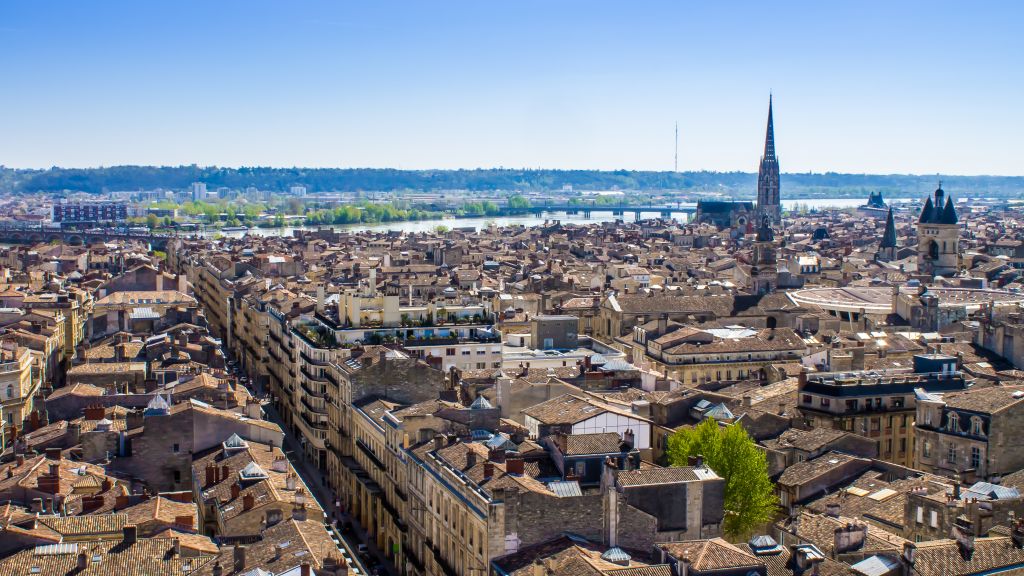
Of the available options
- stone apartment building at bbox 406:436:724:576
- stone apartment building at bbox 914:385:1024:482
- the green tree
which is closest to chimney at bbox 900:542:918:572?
stone apartment building at bbox 406:436:724:576

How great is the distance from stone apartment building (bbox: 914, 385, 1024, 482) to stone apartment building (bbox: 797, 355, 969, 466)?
3595mm

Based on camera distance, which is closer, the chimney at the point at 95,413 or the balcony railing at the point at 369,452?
the balcony railing at the point at 369,452

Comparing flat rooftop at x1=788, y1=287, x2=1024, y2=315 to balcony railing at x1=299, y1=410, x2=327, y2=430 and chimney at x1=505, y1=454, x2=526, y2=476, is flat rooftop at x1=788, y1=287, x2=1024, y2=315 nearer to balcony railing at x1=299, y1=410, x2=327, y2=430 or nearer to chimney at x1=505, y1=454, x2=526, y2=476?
balcony railing at x1=299, y1=410, x2=327, y2=430

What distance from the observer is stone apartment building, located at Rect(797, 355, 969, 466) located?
189 ft

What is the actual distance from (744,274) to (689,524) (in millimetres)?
99190

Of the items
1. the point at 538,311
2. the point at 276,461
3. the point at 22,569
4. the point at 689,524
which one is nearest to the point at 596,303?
the point at 538,311

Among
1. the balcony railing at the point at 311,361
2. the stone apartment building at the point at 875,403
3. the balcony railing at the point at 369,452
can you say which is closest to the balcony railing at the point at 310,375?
the balcony railing at the point at 311,361

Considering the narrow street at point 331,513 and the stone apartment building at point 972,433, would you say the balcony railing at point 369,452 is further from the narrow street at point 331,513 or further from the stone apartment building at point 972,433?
the stone apartment building at point 972,433

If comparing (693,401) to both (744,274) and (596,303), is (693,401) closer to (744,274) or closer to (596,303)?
(596,303)

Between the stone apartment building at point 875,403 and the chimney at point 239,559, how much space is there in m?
29.6

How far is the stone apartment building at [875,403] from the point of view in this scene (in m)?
57.6

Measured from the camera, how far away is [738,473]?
45812 mm

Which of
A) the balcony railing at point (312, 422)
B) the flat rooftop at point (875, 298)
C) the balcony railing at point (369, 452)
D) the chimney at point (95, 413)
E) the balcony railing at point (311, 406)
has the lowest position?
the balcony railing at point (312, 422)

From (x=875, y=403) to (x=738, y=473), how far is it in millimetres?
15057
